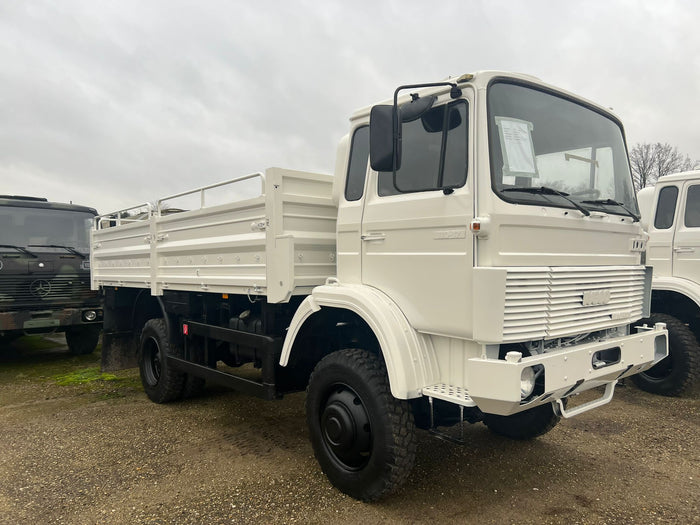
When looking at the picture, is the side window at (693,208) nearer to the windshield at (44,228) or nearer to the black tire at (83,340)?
the windshield at (44,228)

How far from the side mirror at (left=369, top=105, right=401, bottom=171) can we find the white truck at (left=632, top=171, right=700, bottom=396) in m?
3.91

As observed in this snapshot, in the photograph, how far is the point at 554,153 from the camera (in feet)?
9.80

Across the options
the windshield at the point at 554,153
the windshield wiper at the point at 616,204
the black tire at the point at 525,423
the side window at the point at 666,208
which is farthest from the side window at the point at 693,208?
the black tire at the point at 525,423

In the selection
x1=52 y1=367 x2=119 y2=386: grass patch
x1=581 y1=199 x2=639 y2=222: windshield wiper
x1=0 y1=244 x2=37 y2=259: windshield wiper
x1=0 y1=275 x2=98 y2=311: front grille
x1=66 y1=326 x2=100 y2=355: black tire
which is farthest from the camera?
x1=66 y1=326 x2=100 y2=355: black tire

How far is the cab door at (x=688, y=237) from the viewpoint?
5.53m

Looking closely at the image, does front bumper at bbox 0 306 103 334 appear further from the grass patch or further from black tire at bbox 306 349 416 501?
black tire at bbox 306 349 416 501

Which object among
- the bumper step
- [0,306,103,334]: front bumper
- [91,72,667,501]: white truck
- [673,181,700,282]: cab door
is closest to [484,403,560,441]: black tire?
[91,72,667,501]: white truck

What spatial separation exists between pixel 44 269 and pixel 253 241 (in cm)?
485

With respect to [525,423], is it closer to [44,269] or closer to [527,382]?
[527,382]

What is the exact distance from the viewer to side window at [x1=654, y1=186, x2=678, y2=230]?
5789 millimetres

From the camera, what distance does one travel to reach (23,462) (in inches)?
152

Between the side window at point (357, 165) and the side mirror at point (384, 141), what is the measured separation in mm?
570

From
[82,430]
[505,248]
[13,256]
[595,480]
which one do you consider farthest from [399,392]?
[13,256]

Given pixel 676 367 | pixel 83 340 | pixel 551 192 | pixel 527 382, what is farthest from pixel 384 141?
pixel 83 340
